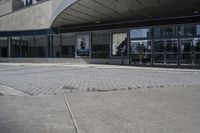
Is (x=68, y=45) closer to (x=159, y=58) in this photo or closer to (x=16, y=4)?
(x=159, y=58)

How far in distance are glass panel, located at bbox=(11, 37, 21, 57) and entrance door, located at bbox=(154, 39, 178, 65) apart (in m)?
20.0

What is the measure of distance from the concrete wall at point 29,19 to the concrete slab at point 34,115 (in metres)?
28.9

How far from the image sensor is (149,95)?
999 cm

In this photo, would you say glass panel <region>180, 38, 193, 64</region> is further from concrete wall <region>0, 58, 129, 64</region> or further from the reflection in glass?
concrete wall <region>0, 58, 129, 64</region>

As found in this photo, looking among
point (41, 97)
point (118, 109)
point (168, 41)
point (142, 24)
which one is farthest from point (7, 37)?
point (118, 109)

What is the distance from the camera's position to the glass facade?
26953 mm

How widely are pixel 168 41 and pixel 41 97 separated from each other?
20.3m

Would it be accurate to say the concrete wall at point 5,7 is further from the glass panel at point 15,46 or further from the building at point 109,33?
the glass panel at point 15,46

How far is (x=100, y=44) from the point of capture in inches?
1296

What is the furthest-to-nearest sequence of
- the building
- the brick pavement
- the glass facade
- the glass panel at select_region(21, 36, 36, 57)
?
the glass panel at select_region(21, 36, 36, 57) < the glass facade < the building < the brick pavement

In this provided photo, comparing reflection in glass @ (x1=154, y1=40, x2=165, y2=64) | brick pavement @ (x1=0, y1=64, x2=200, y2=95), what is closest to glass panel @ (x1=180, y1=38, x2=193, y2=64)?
reflection in glass @ (x1=154, y1=40, x2=165, y2=64)

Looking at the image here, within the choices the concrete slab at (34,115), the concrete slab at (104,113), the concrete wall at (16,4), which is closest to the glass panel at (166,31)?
the concrete slab at (104,113)

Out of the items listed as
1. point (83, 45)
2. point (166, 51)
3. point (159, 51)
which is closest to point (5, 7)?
point (83, 45)

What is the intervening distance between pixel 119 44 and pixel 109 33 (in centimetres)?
176
